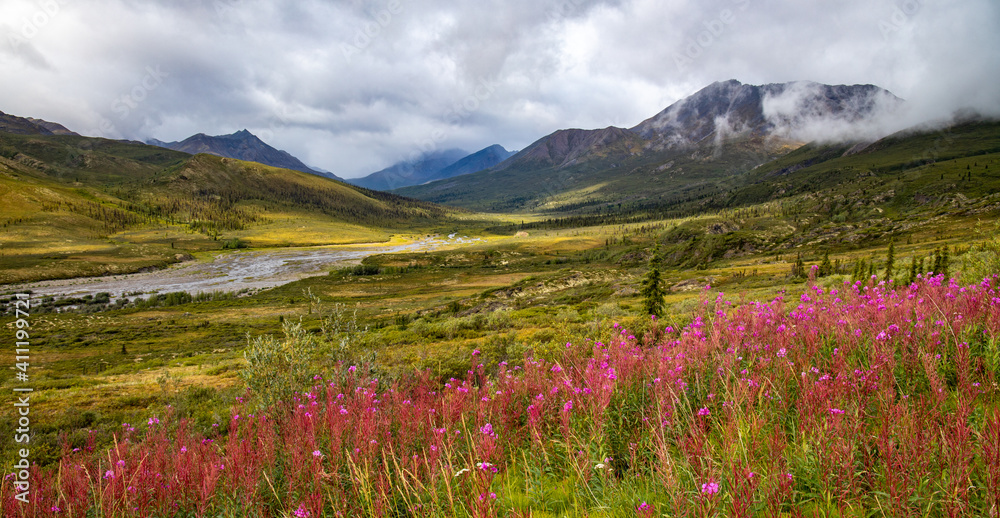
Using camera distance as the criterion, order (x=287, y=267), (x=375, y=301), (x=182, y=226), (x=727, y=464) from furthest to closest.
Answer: (x=182, y=226) → (x=287, y=267) → (x=375, y=301) → (x=727, y=464)

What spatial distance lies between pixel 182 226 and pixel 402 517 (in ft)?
794

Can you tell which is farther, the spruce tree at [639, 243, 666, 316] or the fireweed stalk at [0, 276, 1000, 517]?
the spruce tree at [639, 243, 666, 316]

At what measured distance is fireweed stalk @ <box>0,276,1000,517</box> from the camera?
2.51 metres

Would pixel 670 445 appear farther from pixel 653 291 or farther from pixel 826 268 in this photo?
pixel 826 268

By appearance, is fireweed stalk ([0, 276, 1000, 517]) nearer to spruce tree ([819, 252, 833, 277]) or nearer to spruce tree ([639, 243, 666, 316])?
spruce tree ([639, 243, 666, 316])

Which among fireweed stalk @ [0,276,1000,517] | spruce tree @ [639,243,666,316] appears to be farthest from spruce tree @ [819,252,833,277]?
fireweed stalk @ [0,276,1000,517]

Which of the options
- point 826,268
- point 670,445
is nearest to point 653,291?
point 670,445

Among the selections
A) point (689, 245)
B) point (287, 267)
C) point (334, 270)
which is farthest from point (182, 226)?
point (689, 245)

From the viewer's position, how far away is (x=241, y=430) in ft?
18.0

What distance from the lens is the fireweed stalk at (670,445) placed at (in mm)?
2506

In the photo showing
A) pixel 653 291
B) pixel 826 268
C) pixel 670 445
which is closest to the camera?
pixel 670 445

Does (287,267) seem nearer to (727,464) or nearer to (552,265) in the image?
(552,265)

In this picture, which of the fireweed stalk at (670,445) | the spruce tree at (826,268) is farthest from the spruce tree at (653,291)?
the spruce tree at (826,268)

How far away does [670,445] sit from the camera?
12.6ft
